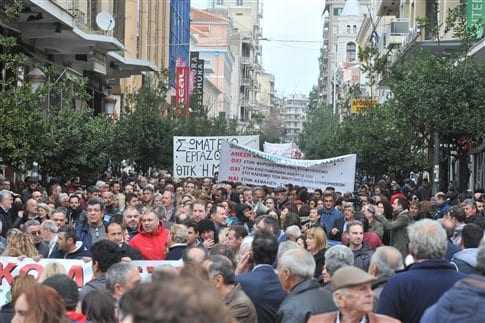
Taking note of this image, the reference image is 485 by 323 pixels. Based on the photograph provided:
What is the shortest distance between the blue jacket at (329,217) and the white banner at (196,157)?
11.2 m

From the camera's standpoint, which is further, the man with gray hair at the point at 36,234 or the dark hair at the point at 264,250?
the man with gray hair at the point at 36,234

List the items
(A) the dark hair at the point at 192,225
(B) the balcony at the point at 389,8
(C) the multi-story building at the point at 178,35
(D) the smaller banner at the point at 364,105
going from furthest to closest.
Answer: (C) the multi-story building at the point at 178,35 → (B) the balcony at the point at 389,8 → (D) the smaller banner at the point at 364,105 → (A) the dark hair at the point at 192,225

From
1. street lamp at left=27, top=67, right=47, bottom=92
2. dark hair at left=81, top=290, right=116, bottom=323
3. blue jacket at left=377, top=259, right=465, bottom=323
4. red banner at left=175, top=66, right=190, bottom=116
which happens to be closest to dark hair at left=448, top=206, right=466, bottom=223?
blue jacket at left=377, top=259, right=465, bottom=323

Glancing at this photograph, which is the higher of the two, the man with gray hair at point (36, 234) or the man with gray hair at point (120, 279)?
the man with gray hair at point (120, 279)

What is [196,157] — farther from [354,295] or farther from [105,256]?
[354,295]

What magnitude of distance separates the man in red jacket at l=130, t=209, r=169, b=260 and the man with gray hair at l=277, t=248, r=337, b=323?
12.5ft

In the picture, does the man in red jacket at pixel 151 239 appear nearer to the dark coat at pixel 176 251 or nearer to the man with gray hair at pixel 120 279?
the dark coat at pixel 176 251

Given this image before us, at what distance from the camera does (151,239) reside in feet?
36.8

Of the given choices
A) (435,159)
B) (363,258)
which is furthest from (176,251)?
(435,159)

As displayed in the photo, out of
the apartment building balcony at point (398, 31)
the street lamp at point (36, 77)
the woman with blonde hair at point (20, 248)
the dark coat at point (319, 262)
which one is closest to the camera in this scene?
the woman with blonde hair at point (20, 248)

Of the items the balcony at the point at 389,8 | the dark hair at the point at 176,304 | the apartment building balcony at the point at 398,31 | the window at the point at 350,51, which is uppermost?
the window at the point at 350,51

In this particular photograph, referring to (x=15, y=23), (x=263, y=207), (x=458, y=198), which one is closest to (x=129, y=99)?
(x=15, y=23)

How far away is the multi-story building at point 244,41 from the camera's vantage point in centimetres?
15375

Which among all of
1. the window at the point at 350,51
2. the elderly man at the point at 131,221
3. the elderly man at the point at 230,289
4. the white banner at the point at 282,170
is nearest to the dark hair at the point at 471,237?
the elderly man at the point at 230,289
